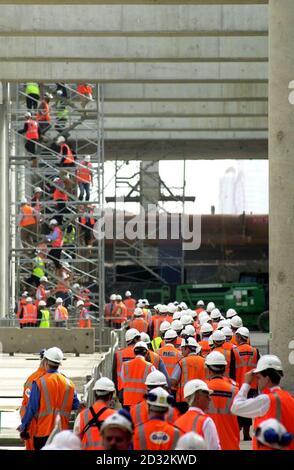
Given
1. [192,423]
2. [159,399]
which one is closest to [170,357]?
[192,423]

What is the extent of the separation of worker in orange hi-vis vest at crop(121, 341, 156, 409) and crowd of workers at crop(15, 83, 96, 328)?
22.3 meters

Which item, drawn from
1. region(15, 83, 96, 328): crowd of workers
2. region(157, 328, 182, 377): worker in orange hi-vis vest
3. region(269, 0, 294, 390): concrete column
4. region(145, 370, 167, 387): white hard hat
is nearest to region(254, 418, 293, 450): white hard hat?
region(145, 370, 167, 387): white hard hat

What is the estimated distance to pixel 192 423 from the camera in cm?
886

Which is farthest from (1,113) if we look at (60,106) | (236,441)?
(236,441)

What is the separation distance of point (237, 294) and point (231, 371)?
32.6m

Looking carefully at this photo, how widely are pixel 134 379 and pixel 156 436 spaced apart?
5.68m

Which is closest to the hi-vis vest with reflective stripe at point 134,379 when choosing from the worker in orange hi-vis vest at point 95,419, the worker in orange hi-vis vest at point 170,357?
the worker in orange hi-vis vest at point 170,357

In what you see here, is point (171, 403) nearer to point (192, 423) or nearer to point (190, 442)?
point (192, 423)

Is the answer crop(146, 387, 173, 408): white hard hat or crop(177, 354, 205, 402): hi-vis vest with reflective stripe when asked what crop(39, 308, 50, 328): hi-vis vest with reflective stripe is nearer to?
crop(177, 354, 205, 402): hi-vis vest with reflective stripe

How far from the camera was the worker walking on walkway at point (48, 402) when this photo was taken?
39.6 ft

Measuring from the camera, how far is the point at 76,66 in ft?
112

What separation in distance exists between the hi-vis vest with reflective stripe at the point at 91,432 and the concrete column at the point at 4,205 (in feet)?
91.5

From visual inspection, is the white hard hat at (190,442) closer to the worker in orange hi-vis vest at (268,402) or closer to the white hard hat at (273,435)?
the white hard hat at (273,435)
